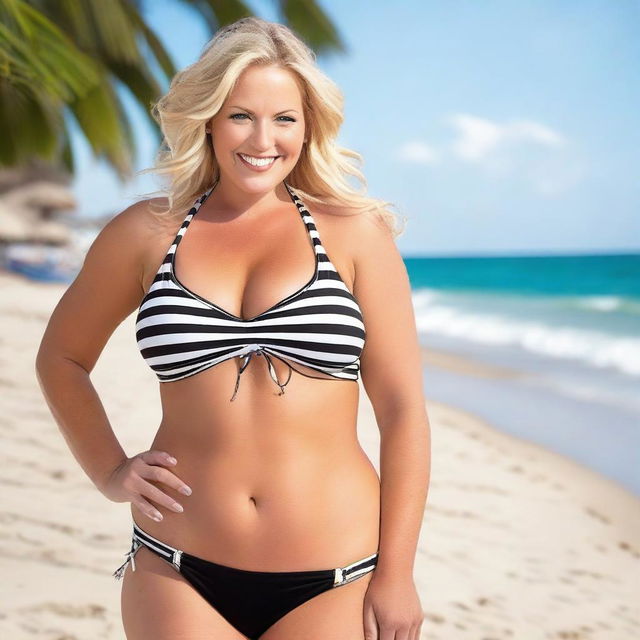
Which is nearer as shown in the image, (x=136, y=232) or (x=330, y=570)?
(x=330, y=570)

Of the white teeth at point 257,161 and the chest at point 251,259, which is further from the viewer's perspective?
the white teeth at point 257,161

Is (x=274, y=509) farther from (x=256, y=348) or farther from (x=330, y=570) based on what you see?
(x=256, y=348)

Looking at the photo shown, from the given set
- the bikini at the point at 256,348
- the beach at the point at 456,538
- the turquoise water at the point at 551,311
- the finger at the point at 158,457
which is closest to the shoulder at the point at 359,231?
the bikini at the point at 256,348

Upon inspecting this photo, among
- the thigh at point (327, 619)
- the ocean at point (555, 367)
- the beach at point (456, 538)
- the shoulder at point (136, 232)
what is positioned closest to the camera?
the thigh at point (327, 619)

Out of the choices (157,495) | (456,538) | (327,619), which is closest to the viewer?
(327,619)

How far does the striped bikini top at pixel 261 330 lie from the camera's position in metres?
1.93

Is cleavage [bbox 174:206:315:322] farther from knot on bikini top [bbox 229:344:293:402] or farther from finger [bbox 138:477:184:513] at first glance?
finger [bbox 138:477:184:513]

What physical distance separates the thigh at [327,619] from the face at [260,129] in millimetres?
937

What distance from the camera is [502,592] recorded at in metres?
A: 4.80

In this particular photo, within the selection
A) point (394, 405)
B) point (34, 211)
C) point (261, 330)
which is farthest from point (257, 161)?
point (34, 211)

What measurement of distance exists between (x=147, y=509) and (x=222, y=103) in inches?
36.8

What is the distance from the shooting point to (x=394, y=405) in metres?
2.02

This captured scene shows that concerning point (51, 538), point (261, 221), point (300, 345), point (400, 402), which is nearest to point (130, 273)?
point (261, 221)

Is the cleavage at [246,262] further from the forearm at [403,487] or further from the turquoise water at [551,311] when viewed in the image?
the turquoise water at [551,311]
